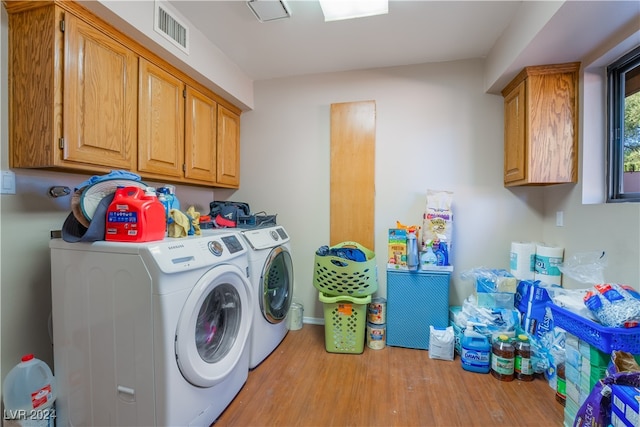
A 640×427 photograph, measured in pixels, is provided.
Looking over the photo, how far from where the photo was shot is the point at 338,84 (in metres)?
2.50

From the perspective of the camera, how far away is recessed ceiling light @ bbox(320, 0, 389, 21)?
1.64m

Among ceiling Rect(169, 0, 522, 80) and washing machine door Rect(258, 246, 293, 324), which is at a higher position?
ceiling Rect(169, 0, 522, 80)

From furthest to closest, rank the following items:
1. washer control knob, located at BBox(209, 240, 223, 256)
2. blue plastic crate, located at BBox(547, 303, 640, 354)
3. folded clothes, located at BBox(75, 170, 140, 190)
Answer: washer control knob, located at BBox(209, 240, 223, 256)
folded clothes, located at BBox(75, 170, 140, 190)
blue plastic crate, located at BBox(547, 303, 640, 354)

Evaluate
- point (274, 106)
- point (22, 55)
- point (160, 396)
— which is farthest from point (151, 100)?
point (160, 396)

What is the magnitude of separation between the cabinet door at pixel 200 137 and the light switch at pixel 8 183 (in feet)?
2.87

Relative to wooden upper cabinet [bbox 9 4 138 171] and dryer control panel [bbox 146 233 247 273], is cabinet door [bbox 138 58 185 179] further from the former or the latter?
dryer control panel [bbox 146 233 247 273]

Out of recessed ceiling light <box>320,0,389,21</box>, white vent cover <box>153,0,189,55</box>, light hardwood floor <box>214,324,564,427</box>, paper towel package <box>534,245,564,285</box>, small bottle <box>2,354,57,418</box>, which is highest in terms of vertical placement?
recessed ceiling light <box>320,0,389,21</box>

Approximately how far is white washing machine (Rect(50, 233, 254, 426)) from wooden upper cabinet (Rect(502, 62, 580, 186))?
2.10 meters

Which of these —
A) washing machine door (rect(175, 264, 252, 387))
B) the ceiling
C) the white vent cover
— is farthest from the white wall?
washing machine door (rect(175, 264, 252, 387))

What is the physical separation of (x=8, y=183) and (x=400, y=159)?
2.48 metres

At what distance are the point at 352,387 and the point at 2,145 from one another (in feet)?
7.29

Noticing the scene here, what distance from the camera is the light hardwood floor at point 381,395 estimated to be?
139 centimetres

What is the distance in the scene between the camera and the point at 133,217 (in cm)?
116

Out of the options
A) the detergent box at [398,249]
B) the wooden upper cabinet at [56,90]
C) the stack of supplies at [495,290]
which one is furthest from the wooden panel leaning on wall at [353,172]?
the wooden upper cabinet at [56,90]
